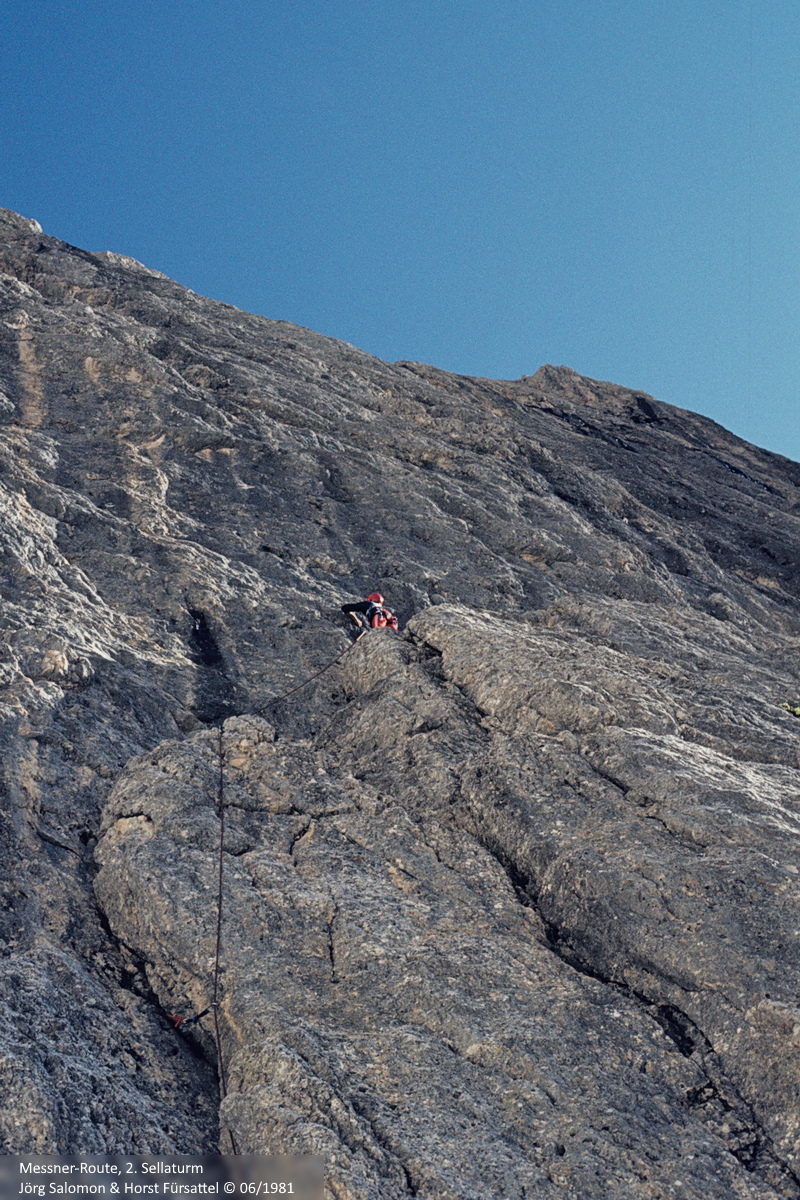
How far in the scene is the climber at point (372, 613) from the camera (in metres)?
15.0

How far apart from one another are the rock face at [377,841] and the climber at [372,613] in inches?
23.9

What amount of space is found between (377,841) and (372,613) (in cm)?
633

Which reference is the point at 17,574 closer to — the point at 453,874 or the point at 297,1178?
the point at 453,874

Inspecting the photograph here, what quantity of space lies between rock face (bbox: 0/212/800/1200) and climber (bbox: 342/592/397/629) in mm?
608

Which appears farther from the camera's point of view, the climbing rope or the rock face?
the climbing rope

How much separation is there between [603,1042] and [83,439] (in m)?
15.9

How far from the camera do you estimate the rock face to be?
249 inches
